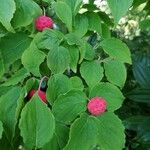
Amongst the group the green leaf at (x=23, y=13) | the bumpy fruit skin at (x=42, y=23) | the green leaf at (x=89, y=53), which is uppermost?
the green leaf at (x=23, y=13)

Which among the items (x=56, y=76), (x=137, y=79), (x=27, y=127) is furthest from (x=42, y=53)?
(x=137, y=79)

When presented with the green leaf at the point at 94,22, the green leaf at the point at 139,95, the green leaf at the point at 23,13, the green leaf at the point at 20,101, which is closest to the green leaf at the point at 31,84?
the green leaf at the point at 20,101

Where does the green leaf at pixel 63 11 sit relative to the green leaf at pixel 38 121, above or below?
above

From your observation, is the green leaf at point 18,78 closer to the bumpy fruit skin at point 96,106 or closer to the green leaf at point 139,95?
the bumpy fruit skin at point 96,106

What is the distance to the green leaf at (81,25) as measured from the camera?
3.02 feet

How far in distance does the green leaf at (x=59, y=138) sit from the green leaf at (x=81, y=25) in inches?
8.7

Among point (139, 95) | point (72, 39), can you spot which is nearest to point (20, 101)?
point (72, 39)

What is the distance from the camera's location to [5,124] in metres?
0.80

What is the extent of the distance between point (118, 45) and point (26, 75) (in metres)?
0.20

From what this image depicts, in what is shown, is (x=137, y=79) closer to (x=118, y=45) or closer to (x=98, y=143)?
(x=118, y=45)

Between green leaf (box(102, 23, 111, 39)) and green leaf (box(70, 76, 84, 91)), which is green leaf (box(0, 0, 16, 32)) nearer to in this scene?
green leaf (box(70, 76, 84, 91))

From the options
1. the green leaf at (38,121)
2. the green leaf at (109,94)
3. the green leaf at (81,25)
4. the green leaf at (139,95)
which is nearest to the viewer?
the green leaf at (38,121)

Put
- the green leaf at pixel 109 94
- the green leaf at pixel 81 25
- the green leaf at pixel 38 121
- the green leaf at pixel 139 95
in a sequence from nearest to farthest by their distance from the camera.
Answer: the green leaf at pixel 38 121
the green leaf at pixel 109 94
the green leaf at pixel 81 25
the green leaf at pixel 139 95

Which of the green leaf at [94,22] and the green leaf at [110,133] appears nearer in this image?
the green leaf at [110,133]
